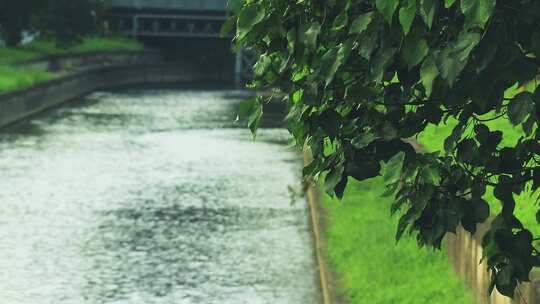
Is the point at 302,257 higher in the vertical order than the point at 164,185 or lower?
higher

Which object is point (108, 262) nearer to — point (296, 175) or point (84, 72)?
point (296, 175)

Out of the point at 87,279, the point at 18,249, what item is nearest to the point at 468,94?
the point at 87,279

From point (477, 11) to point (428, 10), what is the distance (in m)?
0.25

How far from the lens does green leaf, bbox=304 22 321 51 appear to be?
18.0ft

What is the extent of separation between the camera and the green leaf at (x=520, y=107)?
509 centimetres

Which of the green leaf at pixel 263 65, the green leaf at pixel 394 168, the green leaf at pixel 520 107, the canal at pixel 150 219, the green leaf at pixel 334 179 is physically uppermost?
the green leaf at pixel 520 107

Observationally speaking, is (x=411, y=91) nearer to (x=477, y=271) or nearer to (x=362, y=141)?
(x=362, y=141)

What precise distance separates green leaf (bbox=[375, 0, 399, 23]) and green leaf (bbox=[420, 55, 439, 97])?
232 millimetres

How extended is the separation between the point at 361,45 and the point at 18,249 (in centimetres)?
1047

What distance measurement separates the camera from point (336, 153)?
19.3 ft

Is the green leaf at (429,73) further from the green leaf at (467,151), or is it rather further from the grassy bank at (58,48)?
the grassy bank at (58,48)

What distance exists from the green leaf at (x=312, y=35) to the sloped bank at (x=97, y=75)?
27.5 meters

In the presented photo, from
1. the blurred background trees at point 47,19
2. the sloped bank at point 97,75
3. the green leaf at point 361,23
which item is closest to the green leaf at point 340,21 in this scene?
the green leaf at point 361,23

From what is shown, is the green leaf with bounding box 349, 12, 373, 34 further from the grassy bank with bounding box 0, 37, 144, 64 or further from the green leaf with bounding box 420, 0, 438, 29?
the grassy bank with bounding box 0, 37, 144, 64
